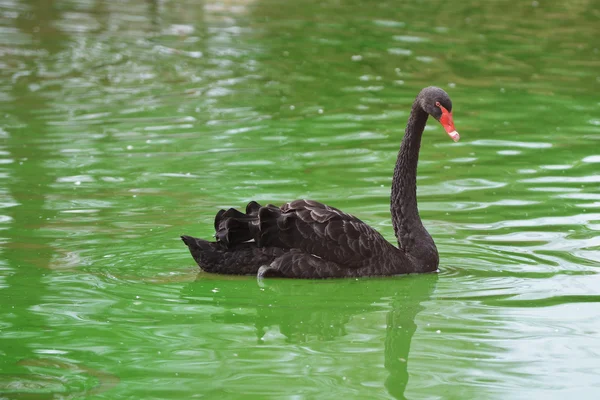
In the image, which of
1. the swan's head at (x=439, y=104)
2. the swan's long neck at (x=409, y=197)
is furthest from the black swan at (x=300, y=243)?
the swan's long neck at (x=409, y=197)

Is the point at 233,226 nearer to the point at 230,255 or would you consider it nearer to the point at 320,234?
the point at 230,255

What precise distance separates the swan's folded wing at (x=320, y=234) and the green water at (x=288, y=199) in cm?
16

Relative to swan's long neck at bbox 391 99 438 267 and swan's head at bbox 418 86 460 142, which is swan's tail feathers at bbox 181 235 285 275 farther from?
swan's head at bbox 418 86 460 142

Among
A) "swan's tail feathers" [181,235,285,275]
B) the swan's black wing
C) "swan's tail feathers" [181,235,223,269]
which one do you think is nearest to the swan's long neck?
the swan's black wing

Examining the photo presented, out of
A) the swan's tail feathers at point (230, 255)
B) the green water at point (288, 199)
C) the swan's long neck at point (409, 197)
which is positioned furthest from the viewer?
the swan's long neck at point (409, 197)

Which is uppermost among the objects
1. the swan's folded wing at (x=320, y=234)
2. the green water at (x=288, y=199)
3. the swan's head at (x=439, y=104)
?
the swan's head at (x=439, y=104)

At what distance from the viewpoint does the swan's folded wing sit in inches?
216

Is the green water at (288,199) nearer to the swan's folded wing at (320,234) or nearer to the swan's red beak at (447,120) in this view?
the swan's folded wing at (320,234)

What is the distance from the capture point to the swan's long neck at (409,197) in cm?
576

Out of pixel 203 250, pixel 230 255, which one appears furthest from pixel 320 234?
pixel 203 250

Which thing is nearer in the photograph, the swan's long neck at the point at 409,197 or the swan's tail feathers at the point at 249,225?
the swan's tail feathers at the point at 249,225

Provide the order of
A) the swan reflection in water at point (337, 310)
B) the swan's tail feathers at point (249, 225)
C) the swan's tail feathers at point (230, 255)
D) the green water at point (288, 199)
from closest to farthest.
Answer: the green water at point (288, 199) → the swan reflection in water at point (337, 310) → the swan's tail feathers at point (249, 225) → the swan's tail feathers at point (230, 255)

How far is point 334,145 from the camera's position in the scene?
8.94 meters

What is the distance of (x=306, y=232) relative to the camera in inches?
216
